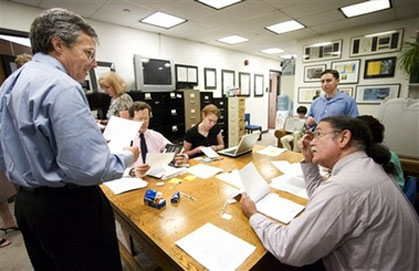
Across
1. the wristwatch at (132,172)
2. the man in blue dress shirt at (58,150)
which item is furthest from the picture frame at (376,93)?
the man in blue dress shirt at (58,150)

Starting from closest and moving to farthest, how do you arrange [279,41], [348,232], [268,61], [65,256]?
[348,232], [65,256], [279,41], [268,61]

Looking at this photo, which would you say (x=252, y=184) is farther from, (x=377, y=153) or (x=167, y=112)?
(x=167, y=112)

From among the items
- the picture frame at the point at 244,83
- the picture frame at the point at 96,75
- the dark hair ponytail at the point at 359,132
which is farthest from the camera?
the picture frame at the point at 244,83

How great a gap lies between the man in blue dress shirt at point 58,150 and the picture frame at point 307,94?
5.00m

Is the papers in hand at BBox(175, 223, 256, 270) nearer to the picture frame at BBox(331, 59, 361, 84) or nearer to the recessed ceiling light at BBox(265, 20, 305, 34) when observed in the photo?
the recessed ceiling light at BBox(265, 20, 305, 34)

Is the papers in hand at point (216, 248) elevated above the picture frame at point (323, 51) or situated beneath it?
situated beneath

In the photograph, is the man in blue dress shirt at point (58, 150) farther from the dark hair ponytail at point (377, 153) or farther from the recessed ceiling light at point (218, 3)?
the recessed ceiling light at point (218, 3)

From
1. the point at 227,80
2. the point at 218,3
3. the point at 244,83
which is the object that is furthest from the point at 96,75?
the point at 244,83

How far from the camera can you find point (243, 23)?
3.87 m

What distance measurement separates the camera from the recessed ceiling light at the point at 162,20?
3438 mm

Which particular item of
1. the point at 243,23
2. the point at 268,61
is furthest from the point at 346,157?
the point at 268,61

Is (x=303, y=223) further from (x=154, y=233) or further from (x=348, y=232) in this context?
(x=154, y=233)

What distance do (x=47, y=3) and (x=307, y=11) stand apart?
12.5ft

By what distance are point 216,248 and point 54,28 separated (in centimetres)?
101
